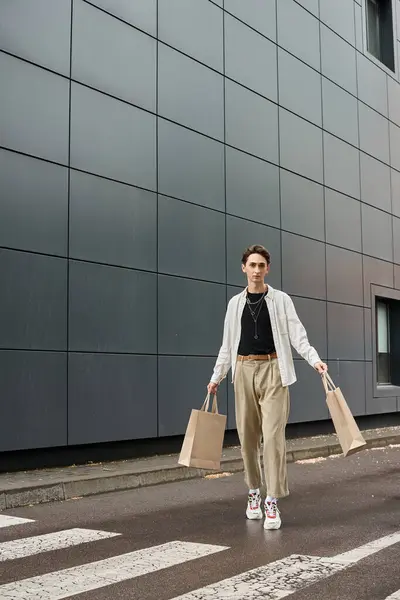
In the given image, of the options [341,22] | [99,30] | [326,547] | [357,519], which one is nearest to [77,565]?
[326,547]

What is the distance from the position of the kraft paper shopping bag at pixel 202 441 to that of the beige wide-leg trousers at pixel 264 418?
0.73 feet

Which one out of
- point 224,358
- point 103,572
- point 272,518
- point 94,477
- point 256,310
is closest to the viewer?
point 103,572

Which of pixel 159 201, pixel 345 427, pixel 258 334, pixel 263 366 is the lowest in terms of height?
pixel 345 427

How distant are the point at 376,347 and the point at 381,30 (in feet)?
28.0

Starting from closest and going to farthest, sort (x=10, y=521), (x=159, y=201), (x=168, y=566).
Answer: (x=168, y=566), (x=10, y=521), (x=159, y=201)

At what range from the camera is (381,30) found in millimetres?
20062

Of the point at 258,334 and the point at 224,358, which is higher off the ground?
the point at 258,334

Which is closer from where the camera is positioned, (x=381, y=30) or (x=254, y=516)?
(x=254, y=516)

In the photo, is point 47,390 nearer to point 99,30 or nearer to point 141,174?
point 141,174

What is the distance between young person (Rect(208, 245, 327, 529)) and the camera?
6.27 metres

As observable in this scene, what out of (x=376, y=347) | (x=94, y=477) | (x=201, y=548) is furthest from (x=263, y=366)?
(x=376, y=347)

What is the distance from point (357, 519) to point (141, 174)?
247 inches

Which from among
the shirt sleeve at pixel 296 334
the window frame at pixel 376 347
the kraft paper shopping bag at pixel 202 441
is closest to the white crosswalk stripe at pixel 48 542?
the kraft paper shopping bag at pixel 202 441

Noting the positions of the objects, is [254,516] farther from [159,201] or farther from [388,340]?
[388,340]
